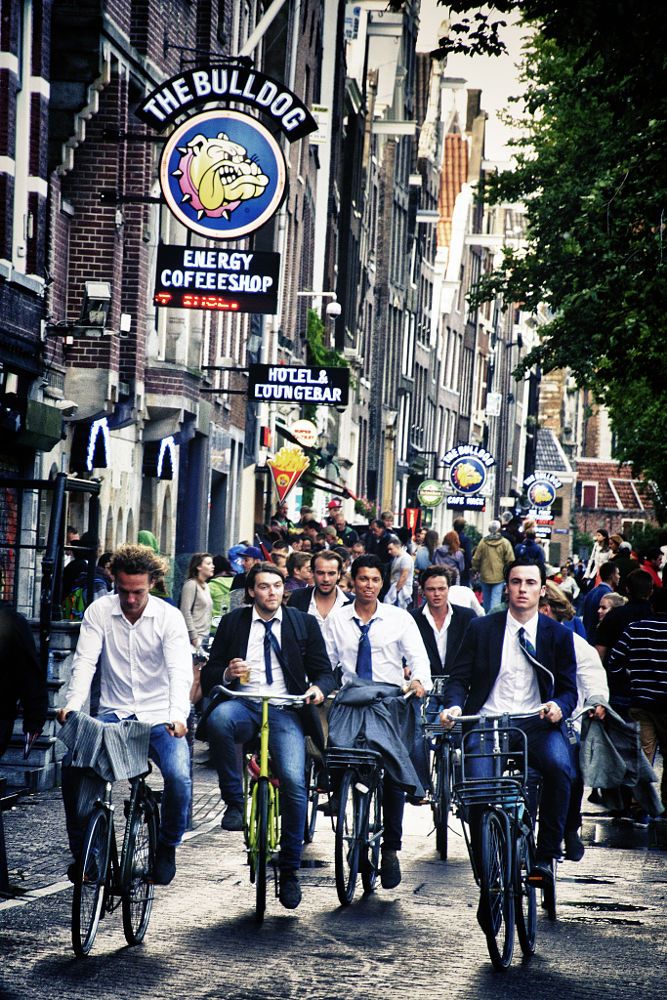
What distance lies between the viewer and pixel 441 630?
1359cm

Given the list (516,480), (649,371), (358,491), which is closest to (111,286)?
(649,371)

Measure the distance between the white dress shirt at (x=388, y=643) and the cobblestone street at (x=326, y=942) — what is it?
1.21 metres

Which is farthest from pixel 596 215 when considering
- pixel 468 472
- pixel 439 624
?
pixel 468 472

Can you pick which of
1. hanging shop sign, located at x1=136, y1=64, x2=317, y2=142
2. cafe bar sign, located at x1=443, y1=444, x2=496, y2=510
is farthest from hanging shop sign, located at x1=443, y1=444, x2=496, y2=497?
hanging shop sign, located at x1=136, y1=64, x2=317, y2=142

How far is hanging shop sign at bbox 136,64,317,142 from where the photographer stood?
66.3 feet

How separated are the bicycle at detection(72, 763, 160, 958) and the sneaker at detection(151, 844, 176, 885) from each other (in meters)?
0.07

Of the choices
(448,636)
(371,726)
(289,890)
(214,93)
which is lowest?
(289,890)

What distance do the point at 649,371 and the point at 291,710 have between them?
43.8 ft

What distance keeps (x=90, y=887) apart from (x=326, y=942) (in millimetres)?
1238

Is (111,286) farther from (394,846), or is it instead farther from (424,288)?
(424,288)

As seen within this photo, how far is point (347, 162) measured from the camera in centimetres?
5372

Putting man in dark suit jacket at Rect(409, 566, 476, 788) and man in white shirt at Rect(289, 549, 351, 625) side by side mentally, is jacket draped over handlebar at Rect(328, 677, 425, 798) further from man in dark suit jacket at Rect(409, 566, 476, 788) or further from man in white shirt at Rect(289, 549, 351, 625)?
man in dark suit jacket at Rect(409, 566, 476, 788)

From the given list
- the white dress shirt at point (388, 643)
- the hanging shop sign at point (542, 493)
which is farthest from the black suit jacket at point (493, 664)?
the hanging shop sign at point (542, 493)

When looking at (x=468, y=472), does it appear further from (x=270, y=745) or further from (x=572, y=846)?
(x=270, y=745)
